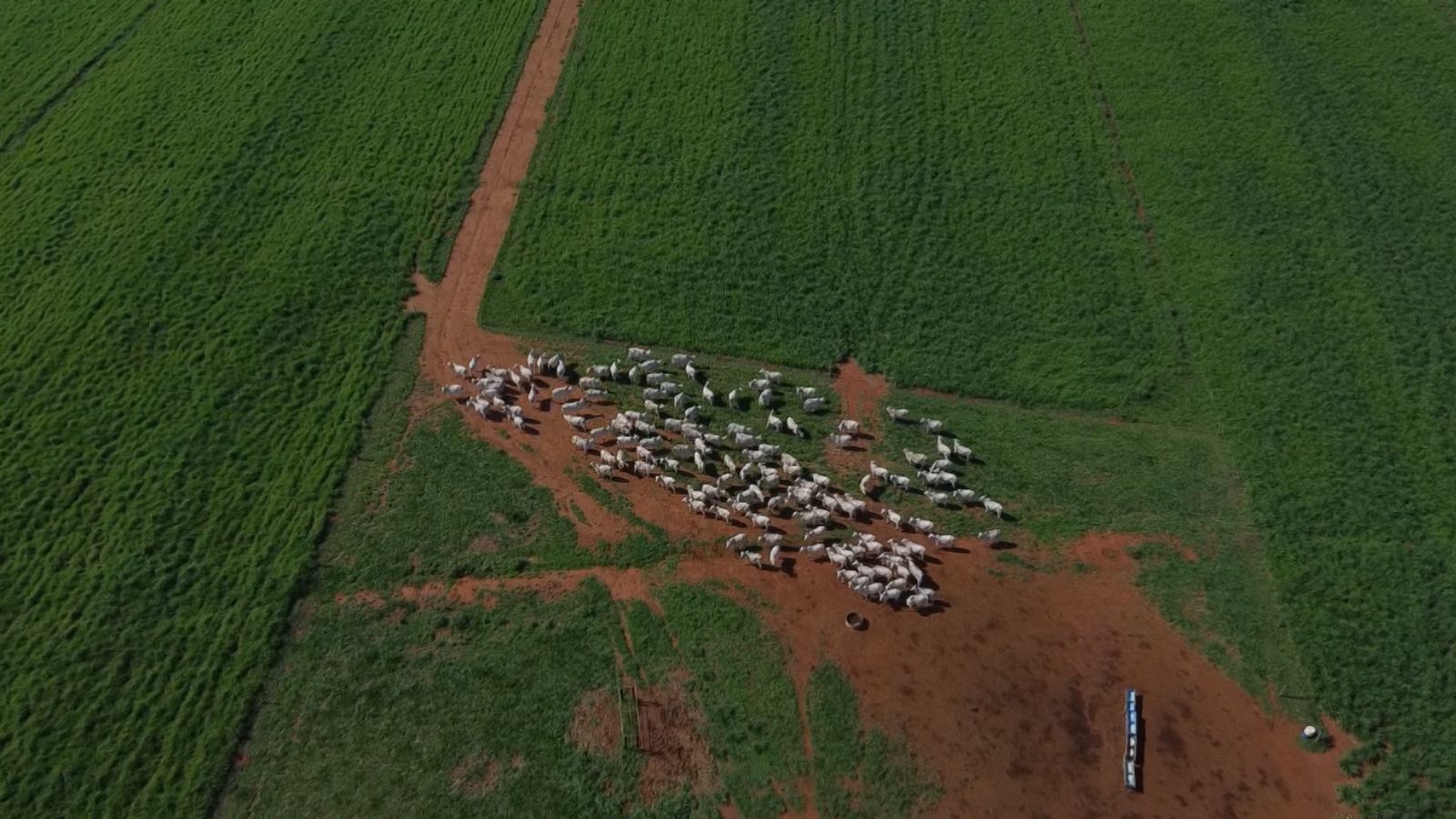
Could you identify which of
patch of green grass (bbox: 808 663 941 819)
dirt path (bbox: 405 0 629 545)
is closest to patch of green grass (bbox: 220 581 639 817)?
dirt path (bbox: 405 0 629 545)

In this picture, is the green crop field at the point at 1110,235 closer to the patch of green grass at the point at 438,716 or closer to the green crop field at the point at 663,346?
the green crop field at the point at 663,346

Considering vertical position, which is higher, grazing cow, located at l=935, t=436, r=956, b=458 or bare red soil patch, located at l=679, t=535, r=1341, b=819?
grazing cow, located at l=935, t=436, r=956, b=458

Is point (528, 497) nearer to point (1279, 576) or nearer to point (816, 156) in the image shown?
point (816, 156)

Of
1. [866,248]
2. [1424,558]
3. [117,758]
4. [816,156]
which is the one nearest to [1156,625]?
[1424,558]

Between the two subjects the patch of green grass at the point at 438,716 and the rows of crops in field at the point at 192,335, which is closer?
the patch of green grass at the point at 438,716

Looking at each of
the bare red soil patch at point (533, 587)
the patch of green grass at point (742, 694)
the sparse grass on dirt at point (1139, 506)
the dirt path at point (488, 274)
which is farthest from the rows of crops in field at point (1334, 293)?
the dirt path at point (488, 274)

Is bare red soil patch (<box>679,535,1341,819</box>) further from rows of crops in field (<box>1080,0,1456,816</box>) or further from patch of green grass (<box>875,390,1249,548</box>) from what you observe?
rows of crops in field (<box>1080,0,1456,816</box>)
